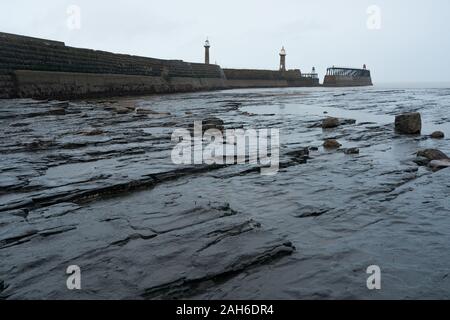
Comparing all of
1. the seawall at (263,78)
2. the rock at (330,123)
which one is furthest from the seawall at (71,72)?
the seawall at (263,78)

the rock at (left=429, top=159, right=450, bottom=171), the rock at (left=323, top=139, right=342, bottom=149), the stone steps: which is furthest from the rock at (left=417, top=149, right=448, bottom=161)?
the stone steps

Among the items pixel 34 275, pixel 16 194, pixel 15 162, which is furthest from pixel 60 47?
pixel 34 275

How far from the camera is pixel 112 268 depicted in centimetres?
253

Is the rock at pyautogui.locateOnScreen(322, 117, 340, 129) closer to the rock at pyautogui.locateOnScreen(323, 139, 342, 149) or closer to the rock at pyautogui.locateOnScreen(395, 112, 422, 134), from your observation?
the rock at pyautogui.locateOnScreen(395, 112, 422, 134)

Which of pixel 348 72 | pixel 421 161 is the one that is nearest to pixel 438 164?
pixel 421 161

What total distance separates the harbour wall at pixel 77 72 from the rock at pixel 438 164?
819 inches

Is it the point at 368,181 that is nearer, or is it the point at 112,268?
the point at 112,268

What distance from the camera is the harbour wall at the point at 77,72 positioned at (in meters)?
21.2

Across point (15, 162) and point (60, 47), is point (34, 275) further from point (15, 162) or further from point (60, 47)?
point (60, 47)

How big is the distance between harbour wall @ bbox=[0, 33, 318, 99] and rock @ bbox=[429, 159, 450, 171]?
20806mm

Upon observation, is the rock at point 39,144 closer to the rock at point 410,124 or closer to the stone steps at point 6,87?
the rock at point 410,124
